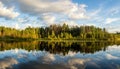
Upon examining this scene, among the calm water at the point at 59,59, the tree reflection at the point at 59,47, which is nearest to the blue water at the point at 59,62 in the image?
the calm water at the point at 59,59

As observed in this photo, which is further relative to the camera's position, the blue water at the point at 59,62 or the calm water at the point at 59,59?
the calm water at the point at 59,59

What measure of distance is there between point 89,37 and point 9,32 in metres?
68.7

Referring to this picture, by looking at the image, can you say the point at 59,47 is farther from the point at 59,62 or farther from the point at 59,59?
the point at 59,62

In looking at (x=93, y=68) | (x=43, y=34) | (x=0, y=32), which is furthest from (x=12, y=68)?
(x=43, y=34)

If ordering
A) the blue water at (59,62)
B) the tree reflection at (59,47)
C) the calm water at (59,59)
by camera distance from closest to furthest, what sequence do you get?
the blue water at (59,62), the calm water at (59,59), the tree reflection at (59,47)

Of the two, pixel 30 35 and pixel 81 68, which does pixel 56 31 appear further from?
pixel 81 68

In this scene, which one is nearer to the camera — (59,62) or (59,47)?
(59,62)

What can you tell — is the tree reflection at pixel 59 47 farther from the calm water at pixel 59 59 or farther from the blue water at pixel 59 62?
the blue water at pixel 59 62

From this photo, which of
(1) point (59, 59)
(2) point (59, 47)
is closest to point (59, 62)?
(1) point (59, 59)

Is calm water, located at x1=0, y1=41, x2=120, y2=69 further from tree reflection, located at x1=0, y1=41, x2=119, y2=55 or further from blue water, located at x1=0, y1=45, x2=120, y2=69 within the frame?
tree reflection, located at x1=0, y1=41, x2=119, y2=55

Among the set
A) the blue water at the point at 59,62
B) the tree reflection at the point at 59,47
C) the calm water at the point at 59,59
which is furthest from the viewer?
the tree reflection at the point at 59,47

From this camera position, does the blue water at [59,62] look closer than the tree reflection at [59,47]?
Yes

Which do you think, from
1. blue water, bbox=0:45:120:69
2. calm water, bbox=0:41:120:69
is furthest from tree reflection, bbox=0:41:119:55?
blue water, bbox=0:45:120:69

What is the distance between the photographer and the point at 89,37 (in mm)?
178875
